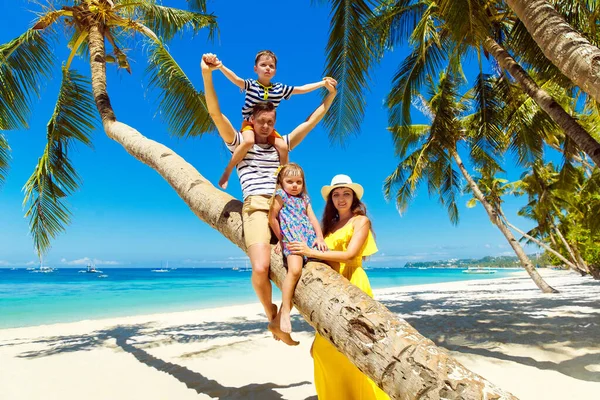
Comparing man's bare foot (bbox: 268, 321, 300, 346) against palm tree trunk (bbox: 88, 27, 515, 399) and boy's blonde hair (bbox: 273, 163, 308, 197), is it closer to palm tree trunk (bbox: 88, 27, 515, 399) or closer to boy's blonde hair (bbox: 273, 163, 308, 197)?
palm tree trunk (bbox: 88, 27, 515, 399)

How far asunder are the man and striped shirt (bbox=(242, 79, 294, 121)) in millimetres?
Result: 210

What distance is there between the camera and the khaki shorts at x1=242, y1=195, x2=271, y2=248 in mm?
2209

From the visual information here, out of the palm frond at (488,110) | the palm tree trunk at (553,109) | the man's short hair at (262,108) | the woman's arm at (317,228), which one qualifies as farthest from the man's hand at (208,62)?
the palm frond at (488,110)

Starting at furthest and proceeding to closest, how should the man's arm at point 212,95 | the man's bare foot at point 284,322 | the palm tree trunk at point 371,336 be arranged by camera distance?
the man's arm at point 212,95 → the man's bare foot at point 284,322 → the palm tree trunk at point 371,336

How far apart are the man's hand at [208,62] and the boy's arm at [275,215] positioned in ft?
2.87

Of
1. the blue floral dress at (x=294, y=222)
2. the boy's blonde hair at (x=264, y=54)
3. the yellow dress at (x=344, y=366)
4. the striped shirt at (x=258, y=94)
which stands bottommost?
the yellow dress at (x=344, y=366)

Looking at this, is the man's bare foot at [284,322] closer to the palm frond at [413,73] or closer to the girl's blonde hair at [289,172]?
the girl's blonde hair at [289,172]

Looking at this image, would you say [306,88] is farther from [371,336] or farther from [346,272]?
[371,336]

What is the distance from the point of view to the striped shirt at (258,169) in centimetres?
248

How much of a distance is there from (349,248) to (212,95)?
126 cm

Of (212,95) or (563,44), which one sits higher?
(563,44)

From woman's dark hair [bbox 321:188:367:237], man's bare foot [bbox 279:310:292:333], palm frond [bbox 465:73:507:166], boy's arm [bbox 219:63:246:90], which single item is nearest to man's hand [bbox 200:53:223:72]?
boy's arm [bbox 219:63:246:90]

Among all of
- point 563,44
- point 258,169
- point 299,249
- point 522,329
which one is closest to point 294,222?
point 299,249

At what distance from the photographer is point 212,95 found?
243cm
